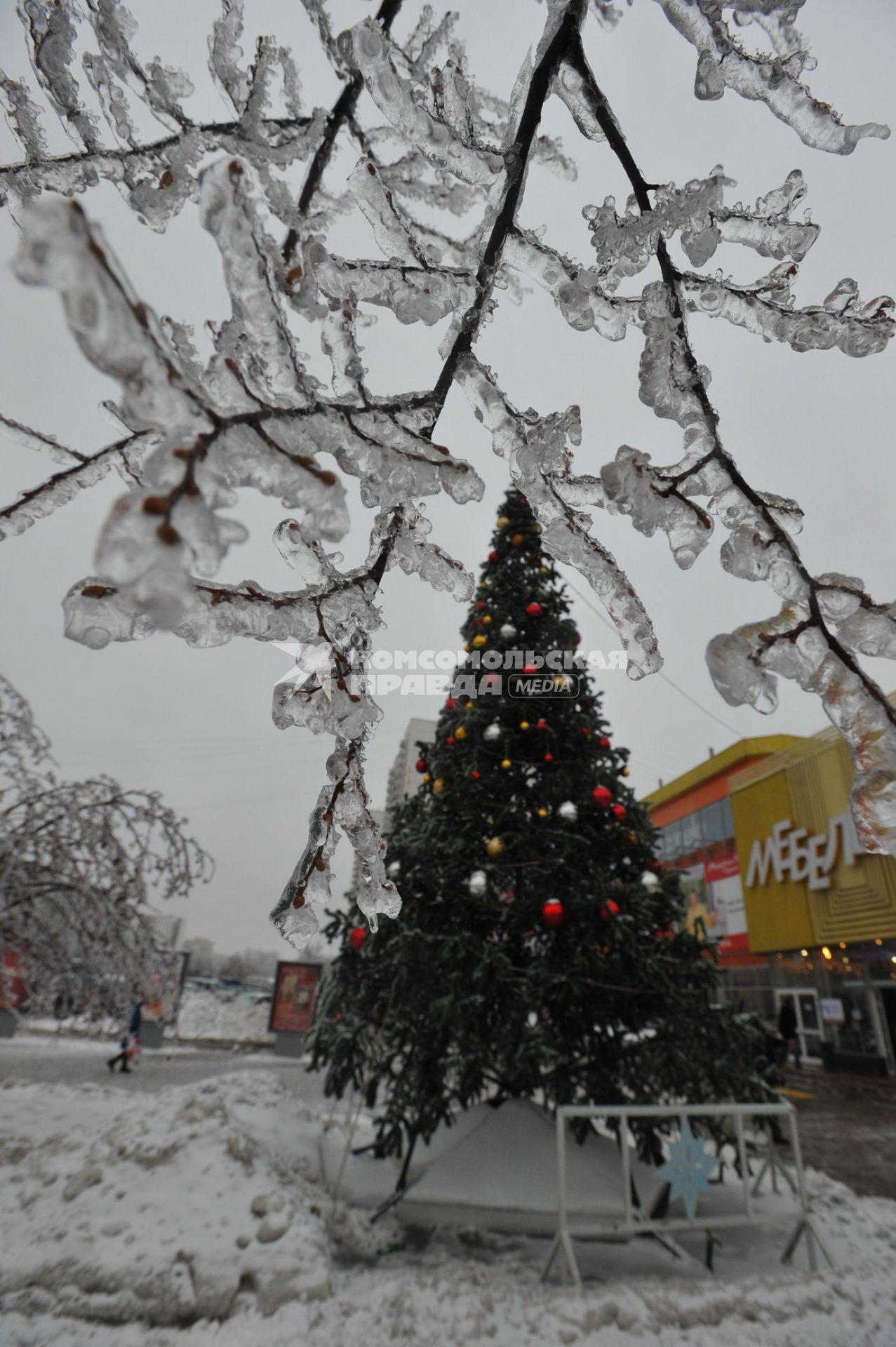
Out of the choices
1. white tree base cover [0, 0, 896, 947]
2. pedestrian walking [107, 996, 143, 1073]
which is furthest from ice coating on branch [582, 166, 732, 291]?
pedestrian walking [107, 996, 143, 1073]

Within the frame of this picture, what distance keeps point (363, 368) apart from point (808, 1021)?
18266 mm

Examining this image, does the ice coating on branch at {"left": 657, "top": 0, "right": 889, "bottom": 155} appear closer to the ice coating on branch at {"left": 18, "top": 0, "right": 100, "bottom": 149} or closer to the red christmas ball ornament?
the ice coating on branch at {"left": 18, "top": 0, "right": 100, "bottom": 149}

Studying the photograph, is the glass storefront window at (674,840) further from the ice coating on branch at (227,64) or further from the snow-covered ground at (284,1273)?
the ice coating on branch at (227,64)

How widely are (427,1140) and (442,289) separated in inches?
172

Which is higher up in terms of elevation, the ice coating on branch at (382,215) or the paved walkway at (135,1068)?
the ice coating on branch at (382,215)

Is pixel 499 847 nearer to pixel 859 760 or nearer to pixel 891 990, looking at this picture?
pixel 859 760

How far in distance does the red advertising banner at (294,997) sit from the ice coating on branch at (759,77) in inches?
568

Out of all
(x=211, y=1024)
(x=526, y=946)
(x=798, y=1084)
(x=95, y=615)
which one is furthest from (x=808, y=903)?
(x=211, y=1024)

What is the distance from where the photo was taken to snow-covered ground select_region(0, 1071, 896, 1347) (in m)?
2.63

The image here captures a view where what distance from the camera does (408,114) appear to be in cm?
97

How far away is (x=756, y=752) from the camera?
16719 mm

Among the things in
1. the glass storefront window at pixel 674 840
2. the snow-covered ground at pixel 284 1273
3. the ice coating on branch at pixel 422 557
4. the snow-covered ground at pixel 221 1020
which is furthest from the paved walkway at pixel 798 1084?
the glass storefront window at pixel 674 840

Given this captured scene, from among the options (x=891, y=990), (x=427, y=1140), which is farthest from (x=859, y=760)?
(x=891, y=990)

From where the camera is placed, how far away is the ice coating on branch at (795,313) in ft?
3.22
